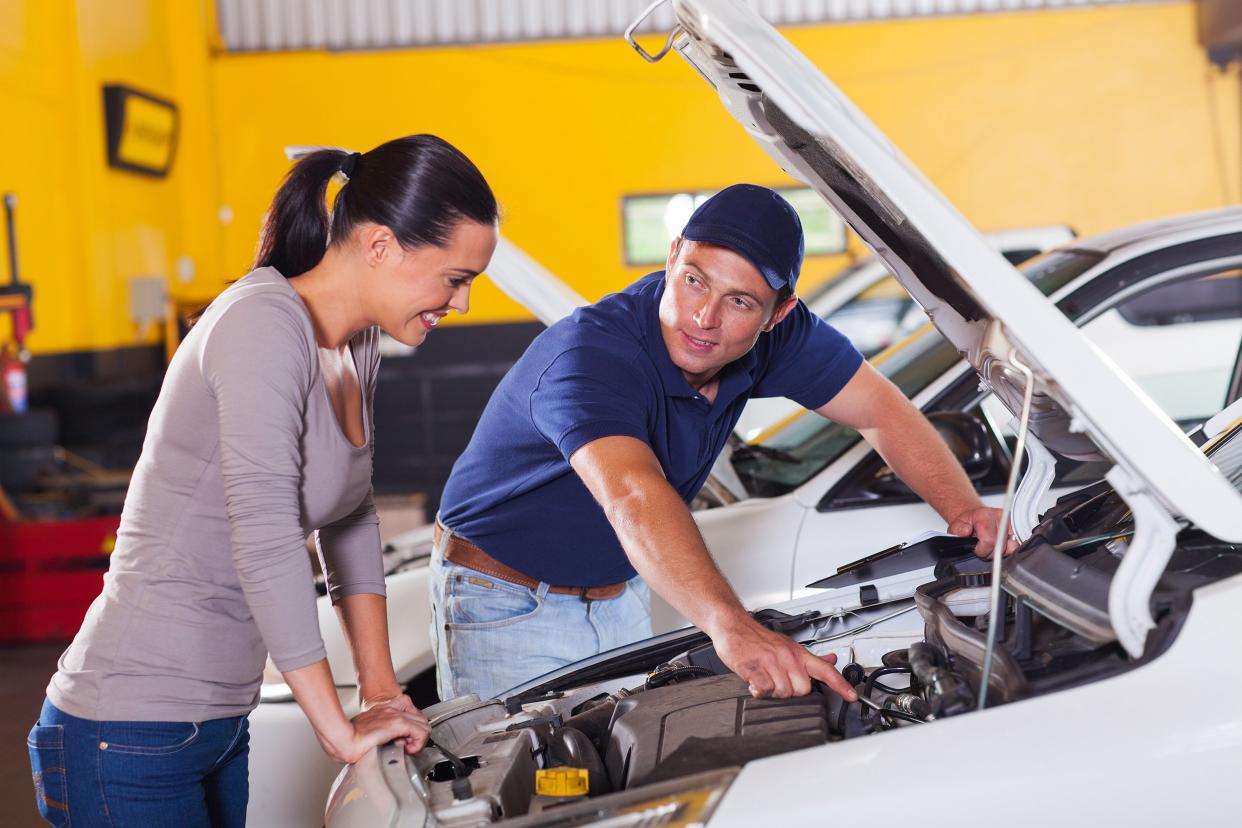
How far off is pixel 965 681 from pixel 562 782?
0.58 m

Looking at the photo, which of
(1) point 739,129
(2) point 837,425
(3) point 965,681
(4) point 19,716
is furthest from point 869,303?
(3) point 965,681

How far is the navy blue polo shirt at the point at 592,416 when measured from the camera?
7.44ft

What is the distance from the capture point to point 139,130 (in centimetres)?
968

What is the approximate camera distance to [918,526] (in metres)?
3.03

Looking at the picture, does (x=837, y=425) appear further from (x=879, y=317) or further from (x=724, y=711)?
(x=879, y=317)

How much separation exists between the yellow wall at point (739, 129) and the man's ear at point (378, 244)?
900 centimetres

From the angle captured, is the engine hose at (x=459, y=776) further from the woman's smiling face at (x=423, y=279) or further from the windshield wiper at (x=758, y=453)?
the windshield wiper at (x=758, y=453)

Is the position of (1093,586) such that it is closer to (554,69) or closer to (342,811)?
(342,811)

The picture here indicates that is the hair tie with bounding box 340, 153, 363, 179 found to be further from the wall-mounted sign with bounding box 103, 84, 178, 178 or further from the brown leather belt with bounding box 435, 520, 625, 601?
the wall-mounted sign with bounding box 103, 84, 178, 178

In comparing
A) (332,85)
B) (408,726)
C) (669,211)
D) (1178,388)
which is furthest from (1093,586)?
(332,85)

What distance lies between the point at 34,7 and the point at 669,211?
17.1 feet

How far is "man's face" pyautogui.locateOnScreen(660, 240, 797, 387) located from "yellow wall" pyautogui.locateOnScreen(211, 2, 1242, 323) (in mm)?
8397

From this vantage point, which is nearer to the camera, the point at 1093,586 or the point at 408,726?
the point at 1093,586

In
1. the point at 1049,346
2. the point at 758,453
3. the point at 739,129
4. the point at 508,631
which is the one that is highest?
the point at 739,129
